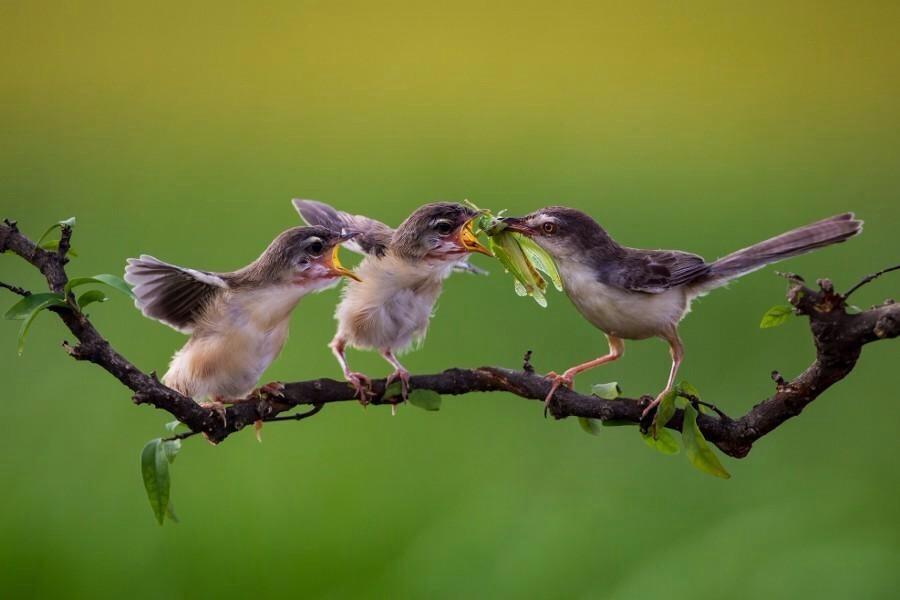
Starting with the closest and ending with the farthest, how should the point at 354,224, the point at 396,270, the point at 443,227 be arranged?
the point at 443,227
the point at 396,270
the point at 354,224

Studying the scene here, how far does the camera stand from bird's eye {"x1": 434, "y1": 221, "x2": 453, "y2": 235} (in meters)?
2.95

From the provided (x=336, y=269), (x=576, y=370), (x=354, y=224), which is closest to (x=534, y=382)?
(x=576, y=370)

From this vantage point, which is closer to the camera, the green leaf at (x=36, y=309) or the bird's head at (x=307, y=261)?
the green leaf at (x=36, y=309)

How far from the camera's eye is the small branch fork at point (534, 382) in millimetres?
1817

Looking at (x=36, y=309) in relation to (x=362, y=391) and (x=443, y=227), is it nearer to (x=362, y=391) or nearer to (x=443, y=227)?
(x=362, y=391)

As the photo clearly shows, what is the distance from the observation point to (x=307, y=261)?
251cm

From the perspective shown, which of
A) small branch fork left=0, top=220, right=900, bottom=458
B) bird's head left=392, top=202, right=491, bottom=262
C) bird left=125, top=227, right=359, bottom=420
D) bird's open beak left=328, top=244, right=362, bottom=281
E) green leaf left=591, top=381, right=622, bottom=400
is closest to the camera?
small branch fork left=0, top=220, right=900, bottom=458

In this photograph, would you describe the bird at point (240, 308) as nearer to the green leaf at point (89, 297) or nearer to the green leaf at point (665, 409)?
the green leaf at point (89, 297)

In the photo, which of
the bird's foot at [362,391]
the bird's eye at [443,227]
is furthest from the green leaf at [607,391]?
the bird's eye at [443,227]

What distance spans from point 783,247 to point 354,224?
1718mm

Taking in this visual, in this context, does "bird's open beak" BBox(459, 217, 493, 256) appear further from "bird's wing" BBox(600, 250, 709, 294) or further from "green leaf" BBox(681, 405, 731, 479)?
"green leaf" BBox(681, 405, 731, 479)

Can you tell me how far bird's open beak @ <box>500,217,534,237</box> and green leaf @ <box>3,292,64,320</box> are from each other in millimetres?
1048

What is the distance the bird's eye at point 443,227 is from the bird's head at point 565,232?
318 mm

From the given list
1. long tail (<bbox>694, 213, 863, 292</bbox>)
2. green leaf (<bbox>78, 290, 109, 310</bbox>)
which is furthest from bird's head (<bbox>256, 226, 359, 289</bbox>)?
long tail (<bbox>694, 213, 863, 292</bbox>)
